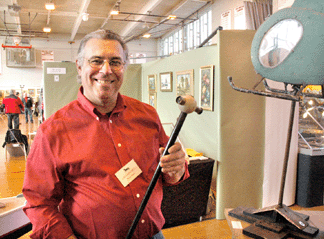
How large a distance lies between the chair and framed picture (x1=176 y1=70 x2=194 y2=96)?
13.2ft

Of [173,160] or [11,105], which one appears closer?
[173,160]

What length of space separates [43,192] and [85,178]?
169mm

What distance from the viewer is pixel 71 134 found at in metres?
1.18

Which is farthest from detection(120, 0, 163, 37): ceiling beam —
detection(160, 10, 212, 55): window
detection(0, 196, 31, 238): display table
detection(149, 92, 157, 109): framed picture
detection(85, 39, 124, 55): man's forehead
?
detection(85, 39, 124, 55): man's forehead

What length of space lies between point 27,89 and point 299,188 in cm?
1628

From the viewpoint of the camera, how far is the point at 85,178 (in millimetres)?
1161

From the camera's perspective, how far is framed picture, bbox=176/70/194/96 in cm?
384

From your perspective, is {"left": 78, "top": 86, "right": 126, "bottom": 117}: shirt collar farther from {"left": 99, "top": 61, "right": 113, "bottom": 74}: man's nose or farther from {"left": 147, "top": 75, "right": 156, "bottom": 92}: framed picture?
{"left": 147, "top": 75, "right": 156, "bottom": 92}: framed picture

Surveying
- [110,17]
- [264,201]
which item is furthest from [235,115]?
[110,17]

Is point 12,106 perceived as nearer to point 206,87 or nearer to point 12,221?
point 206,87

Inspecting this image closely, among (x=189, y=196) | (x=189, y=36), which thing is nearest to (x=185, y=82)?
(x=189, y=196)

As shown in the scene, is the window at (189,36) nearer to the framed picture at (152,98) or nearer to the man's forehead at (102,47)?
the framed picture at (152,98)

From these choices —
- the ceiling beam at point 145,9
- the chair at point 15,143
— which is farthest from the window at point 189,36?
the chair at point 15,143

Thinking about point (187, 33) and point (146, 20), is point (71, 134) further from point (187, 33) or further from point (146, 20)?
point (187, 33)
